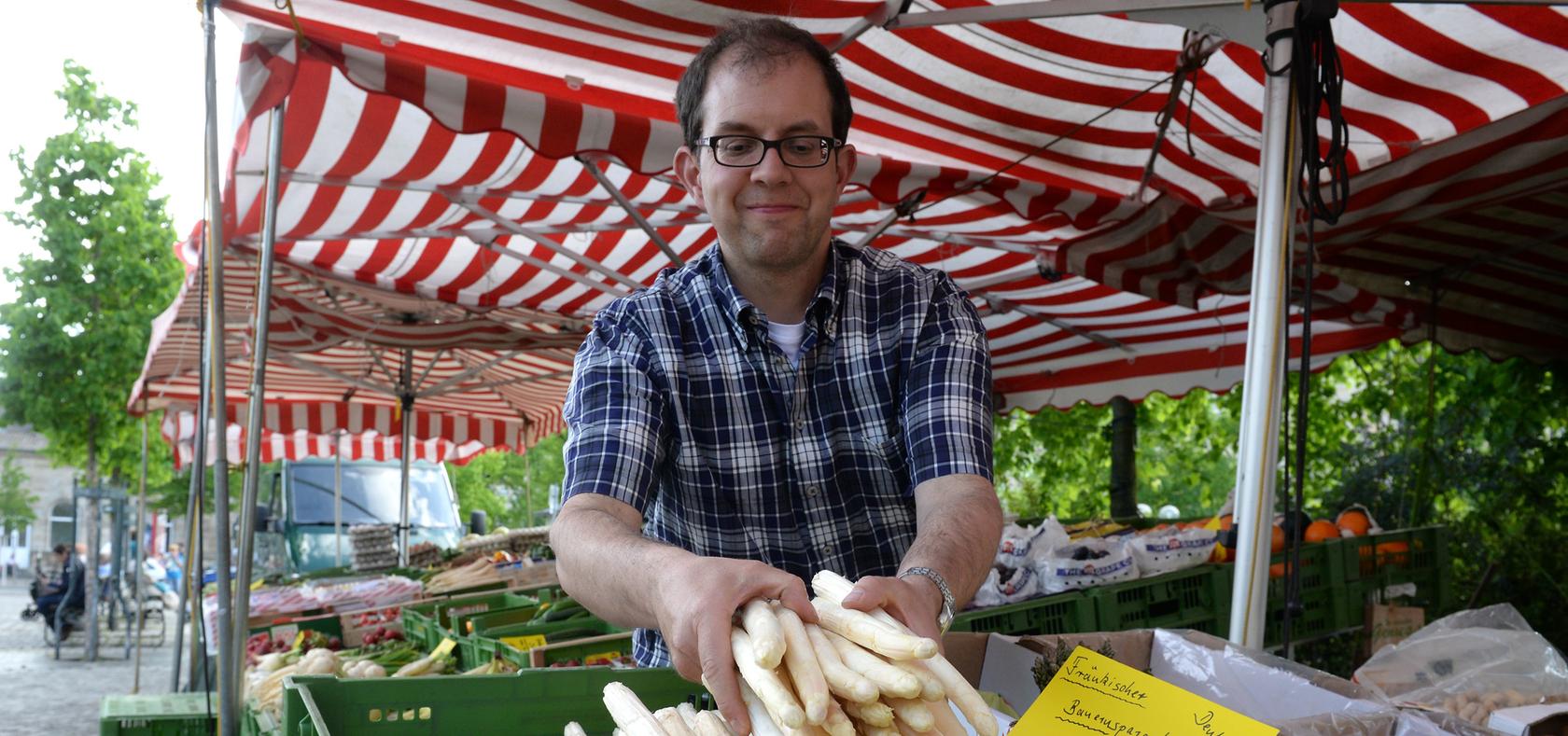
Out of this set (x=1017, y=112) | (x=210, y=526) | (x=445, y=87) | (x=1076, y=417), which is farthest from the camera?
(x=210, y=526)

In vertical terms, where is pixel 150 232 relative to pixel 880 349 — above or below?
above

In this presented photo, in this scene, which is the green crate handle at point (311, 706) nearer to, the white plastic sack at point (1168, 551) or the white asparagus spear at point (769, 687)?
the white asparagus spear at point (769, 687)

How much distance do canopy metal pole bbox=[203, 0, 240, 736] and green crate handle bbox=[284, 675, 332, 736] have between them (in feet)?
5.25

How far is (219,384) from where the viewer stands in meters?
3.60

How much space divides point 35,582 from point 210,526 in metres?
8.25

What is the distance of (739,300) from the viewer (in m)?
2.19

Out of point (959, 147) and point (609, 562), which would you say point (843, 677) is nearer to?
point (609, 562)

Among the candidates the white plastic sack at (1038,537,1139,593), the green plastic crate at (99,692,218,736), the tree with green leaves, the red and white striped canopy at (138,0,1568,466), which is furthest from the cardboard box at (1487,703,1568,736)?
the tree with green leaves

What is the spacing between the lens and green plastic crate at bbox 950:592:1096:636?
13.8 feet

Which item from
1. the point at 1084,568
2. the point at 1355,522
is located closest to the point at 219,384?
the point at 1084,568

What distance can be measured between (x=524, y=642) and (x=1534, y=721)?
10.5ft

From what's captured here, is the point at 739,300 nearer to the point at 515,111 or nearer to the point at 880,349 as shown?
Answer: the point at 880,349

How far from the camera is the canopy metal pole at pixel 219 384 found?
11.4 feet

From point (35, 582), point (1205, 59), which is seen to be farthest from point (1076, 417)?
point (35, 582)
